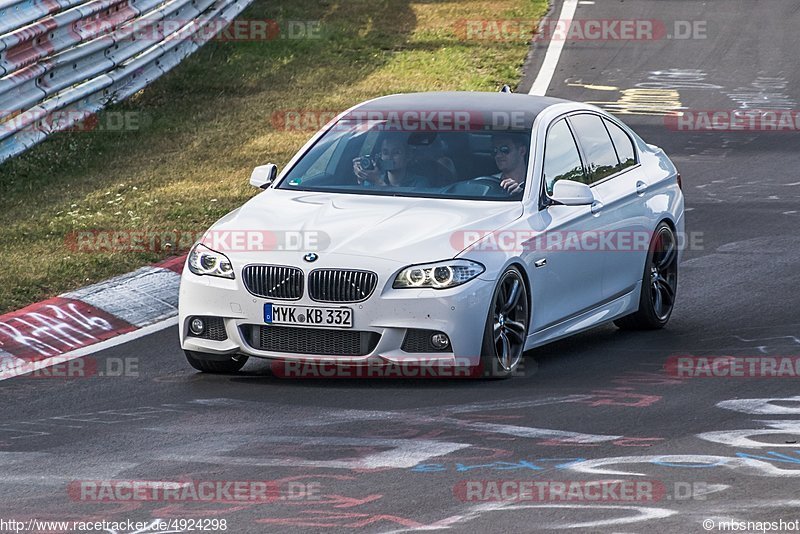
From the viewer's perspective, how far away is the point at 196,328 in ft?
31.1

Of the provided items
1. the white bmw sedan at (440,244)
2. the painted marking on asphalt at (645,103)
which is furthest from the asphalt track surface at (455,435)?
the painted marking on asphalt at (645,103)

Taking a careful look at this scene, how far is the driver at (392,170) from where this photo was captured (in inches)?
400

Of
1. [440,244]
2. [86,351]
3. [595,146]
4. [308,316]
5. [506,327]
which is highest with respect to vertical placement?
[595,146]

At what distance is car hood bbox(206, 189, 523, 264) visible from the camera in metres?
9.19

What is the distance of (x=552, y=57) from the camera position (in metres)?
22.6

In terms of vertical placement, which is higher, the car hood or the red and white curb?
the car hood

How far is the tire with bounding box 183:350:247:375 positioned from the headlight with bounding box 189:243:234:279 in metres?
0.47

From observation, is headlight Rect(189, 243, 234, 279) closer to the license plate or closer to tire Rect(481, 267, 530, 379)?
the license plate

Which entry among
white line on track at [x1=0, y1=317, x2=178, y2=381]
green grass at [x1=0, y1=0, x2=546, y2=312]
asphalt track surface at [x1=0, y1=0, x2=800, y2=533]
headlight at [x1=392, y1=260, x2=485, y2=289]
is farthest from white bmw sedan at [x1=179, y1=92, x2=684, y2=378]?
green grass at [x1=0, y1=0, x2=546, y2=312]

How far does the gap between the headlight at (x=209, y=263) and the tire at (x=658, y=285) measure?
3042mm

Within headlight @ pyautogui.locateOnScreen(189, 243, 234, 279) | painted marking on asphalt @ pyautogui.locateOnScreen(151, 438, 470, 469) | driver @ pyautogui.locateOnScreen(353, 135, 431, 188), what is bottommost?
painted marking on asphalt @ pyautogui.locateOnScreen(151, 438, 470, 469)

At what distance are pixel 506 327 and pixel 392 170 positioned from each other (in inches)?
52.5

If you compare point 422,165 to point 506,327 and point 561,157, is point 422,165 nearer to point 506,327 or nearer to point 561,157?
point 561,157

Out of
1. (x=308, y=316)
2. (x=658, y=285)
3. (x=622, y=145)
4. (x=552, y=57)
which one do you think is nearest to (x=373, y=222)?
(x=308, y=316)
